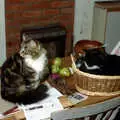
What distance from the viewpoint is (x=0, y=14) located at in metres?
3.25

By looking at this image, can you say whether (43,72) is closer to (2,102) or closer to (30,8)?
(2,102)

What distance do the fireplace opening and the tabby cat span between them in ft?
5.77

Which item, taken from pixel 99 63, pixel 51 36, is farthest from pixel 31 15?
pixel 99 63

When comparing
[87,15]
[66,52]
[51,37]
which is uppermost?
[87,15]

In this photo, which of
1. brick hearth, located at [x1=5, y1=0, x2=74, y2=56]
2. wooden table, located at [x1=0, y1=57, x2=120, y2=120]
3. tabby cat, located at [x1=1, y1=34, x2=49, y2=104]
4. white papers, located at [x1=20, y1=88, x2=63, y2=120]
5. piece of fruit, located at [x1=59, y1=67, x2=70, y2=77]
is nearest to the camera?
wooden table, located at [x1=0, y1=57, x2=120, y2=120]

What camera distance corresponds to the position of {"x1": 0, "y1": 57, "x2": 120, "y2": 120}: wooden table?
3.87 feet

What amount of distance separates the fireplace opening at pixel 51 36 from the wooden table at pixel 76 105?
148 cm

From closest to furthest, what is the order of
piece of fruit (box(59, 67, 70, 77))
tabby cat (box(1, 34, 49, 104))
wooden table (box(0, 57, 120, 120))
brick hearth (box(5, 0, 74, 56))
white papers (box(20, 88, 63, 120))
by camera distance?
wooden table (box(0, 57, 120, 120)) < white papers (box(20, 88, 63, 120)) < tabby cat (box(1, 34, 49, 104)) < piece of fruit (box(59, 67, 70, 77)) < brick hearth (box(5, 0, 74, 56))

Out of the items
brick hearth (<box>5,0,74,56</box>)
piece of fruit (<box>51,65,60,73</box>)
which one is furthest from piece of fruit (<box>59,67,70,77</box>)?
brick hearth (<box>5,0,74,56</box>)

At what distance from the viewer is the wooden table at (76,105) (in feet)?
3.87

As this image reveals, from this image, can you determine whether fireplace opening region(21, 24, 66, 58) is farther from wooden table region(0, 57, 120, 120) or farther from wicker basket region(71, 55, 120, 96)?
wicker basket region(71, 55, 120, 96)

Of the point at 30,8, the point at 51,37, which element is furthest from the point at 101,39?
the point at 30,8

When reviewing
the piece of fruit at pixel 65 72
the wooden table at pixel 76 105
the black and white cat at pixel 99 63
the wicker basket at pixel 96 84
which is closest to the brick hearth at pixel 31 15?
the wooden table at pixel 76 105

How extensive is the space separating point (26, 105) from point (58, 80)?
33 centimetres
